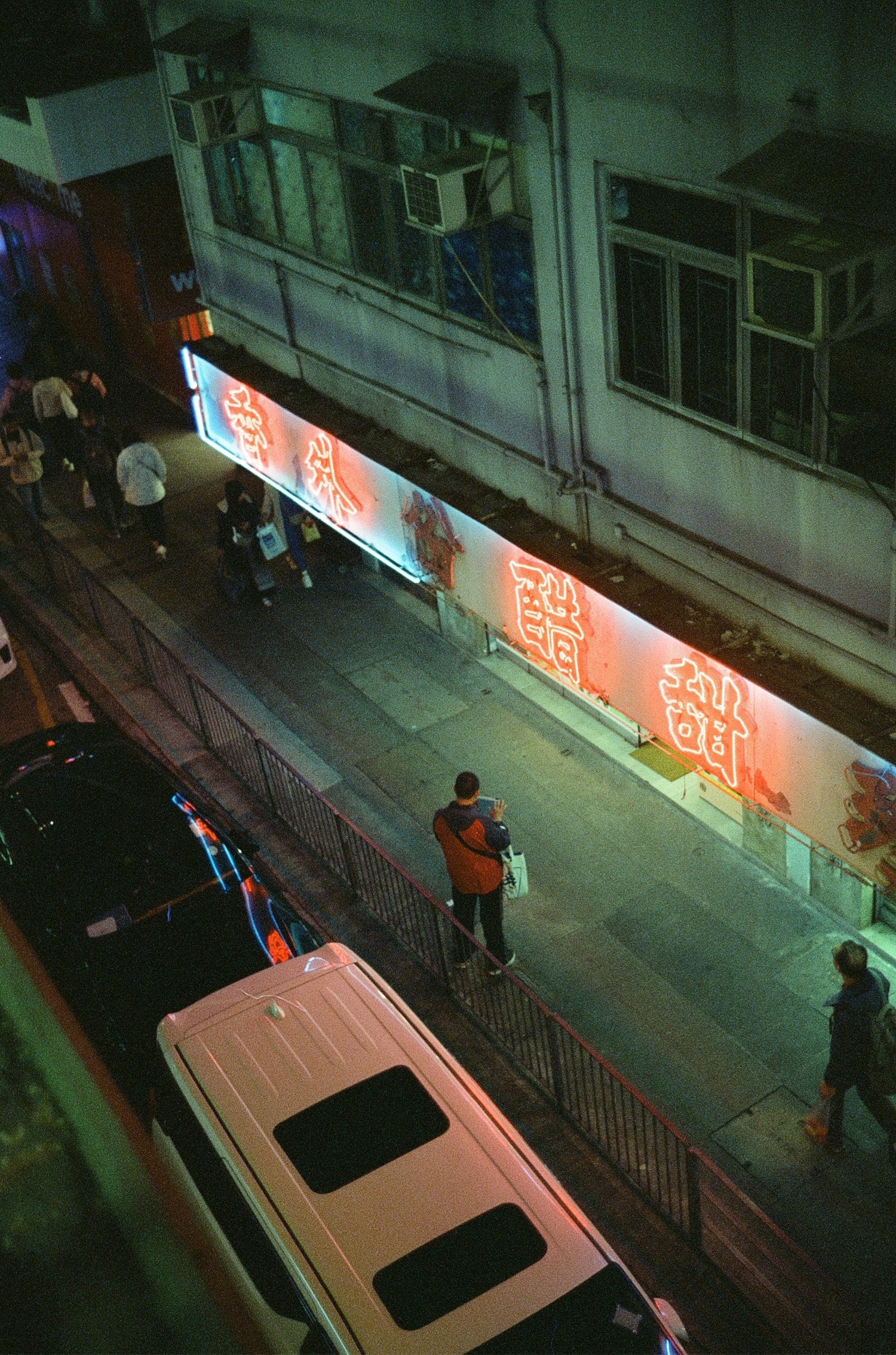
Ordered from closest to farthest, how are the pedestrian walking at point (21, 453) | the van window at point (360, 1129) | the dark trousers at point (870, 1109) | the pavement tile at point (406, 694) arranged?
the van window at point (360, 1129) → the dark trousers at point (870, 1109) → the pavement tile at point (406, 694) → the pedestrian walking at point (21, 453)

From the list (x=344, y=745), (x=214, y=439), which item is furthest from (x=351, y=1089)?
(x=214, y=439)

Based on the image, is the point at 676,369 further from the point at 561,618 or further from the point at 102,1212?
the point at 102,1212

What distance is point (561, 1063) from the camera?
31.1 feet

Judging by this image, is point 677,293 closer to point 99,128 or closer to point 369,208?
point 369,208

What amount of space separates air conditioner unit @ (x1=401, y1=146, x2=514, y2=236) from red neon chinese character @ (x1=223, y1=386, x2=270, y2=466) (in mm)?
5150

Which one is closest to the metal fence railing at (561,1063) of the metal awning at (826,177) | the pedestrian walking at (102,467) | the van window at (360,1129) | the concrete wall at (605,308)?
the van window at (360,1129)

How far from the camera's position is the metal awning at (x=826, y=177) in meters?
6.92

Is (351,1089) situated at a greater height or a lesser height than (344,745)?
greater

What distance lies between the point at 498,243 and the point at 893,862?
18.8 ft

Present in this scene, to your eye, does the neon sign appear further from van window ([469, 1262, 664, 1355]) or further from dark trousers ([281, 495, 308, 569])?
van window ([469, 1262, 664, 1355])

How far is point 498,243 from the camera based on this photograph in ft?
35.5

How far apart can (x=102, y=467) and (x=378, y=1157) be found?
39.6 feet

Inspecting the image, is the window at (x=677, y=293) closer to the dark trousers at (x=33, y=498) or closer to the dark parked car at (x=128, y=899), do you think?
the dark parked car at (x=128, y=899)

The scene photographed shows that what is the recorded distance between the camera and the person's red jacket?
9664 millimetres
